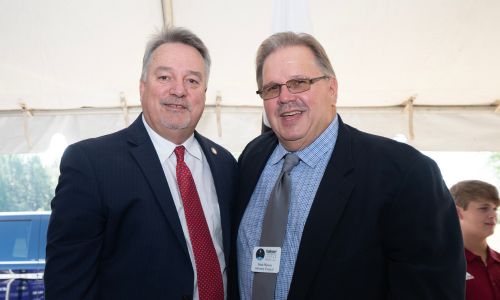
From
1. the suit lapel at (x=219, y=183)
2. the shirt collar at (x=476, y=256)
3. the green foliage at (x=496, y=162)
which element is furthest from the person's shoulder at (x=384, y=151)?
the green foliage at (x=496, y=162)

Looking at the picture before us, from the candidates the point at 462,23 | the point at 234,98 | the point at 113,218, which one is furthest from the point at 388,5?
the point at 113,218

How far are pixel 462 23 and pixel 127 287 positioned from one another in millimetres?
3055

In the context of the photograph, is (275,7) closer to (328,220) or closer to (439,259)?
(328,220)

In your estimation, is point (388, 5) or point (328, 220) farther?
point (388, 5)

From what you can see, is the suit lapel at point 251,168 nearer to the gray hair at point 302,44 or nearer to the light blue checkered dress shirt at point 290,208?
the light blue checkered dress shirt at point 290,208

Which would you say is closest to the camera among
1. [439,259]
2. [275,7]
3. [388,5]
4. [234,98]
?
[439,259]

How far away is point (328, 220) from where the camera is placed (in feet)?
4.62

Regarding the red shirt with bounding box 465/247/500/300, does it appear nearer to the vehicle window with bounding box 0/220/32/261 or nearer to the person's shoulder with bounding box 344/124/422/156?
the person's shoulder with bounding box 344/124/422/156

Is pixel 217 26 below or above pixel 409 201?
above

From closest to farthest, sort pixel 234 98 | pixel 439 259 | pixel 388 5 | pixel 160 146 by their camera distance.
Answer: pixel 439 259, pixel 160 146, pixel 388 5, pixel 234 98

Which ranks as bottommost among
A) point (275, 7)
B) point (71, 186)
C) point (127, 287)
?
point (127, 287)

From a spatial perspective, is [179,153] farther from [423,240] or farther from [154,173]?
[423,240]

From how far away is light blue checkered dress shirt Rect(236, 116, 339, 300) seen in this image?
1.49m

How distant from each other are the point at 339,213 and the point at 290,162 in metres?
0.35
